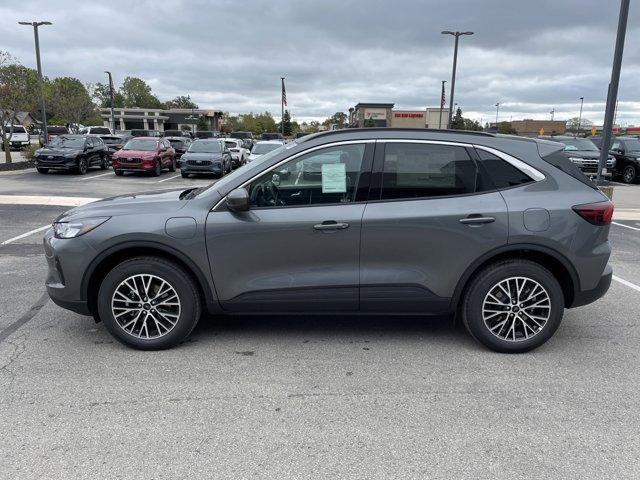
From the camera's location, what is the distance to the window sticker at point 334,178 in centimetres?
411

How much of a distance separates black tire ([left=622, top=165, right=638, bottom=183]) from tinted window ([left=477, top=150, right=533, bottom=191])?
1921cm

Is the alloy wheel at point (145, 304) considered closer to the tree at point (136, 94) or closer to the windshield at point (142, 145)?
the windshield at point (142, 145)

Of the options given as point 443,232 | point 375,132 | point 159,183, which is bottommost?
point 159,183

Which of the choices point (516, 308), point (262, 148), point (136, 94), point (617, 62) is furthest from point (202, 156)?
point (136, 94)

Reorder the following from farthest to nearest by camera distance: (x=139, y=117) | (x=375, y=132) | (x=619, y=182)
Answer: (x=139, y=117) < (x=619, y=182) < (x=375, y=132)

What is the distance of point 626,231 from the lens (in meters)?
9.98

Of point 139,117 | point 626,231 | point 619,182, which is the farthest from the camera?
point 139,117

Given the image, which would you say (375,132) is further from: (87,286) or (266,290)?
(87,286)

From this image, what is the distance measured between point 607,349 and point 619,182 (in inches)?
777

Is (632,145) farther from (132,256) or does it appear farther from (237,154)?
(132,256)

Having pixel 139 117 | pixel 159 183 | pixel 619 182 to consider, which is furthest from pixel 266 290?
pixel 139 117

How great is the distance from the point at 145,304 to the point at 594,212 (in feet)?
12.1

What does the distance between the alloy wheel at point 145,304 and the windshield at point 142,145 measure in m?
18.0

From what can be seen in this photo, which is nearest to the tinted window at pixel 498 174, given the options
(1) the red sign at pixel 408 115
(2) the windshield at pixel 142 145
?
(2) the windshield at pixel 142 145
